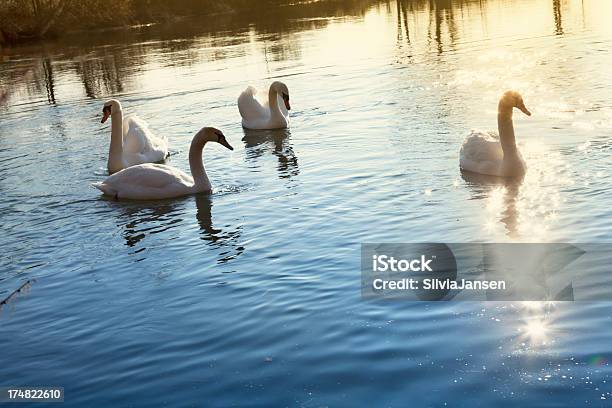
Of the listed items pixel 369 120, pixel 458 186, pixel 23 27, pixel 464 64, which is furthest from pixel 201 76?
pixel 23 27

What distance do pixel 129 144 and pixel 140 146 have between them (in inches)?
6.9

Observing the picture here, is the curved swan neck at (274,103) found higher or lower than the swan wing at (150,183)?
higher

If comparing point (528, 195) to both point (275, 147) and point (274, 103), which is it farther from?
point (274, 103)

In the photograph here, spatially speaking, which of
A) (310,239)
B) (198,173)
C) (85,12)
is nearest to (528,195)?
(310,239)

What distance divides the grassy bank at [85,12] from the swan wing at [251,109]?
33031 millimetres

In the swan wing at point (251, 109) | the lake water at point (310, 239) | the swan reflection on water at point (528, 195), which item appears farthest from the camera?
the swan wing at point (251, 109)

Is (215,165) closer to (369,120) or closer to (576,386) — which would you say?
(369,120)

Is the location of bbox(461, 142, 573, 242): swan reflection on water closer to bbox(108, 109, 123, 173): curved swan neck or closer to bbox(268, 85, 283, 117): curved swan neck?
bbox(108, 109, 123, 173): curved swan neck

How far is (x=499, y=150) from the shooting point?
40.1 feet

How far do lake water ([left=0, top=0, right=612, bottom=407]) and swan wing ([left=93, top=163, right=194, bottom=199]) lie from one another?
→ 0.16m

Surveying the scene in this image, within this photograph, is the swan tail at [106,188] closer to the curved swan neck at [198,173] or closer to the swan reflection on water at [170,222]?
the swan reflection on water at [170,222]

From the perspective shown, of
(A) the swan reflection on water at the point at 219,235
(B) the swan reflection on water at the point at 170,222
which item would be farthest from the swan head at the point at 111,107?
(A) the swan reflection on water at the point at 219,235

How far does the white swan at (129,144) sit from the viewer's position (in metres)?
14.5

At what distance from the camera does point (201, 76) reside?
25672mm
